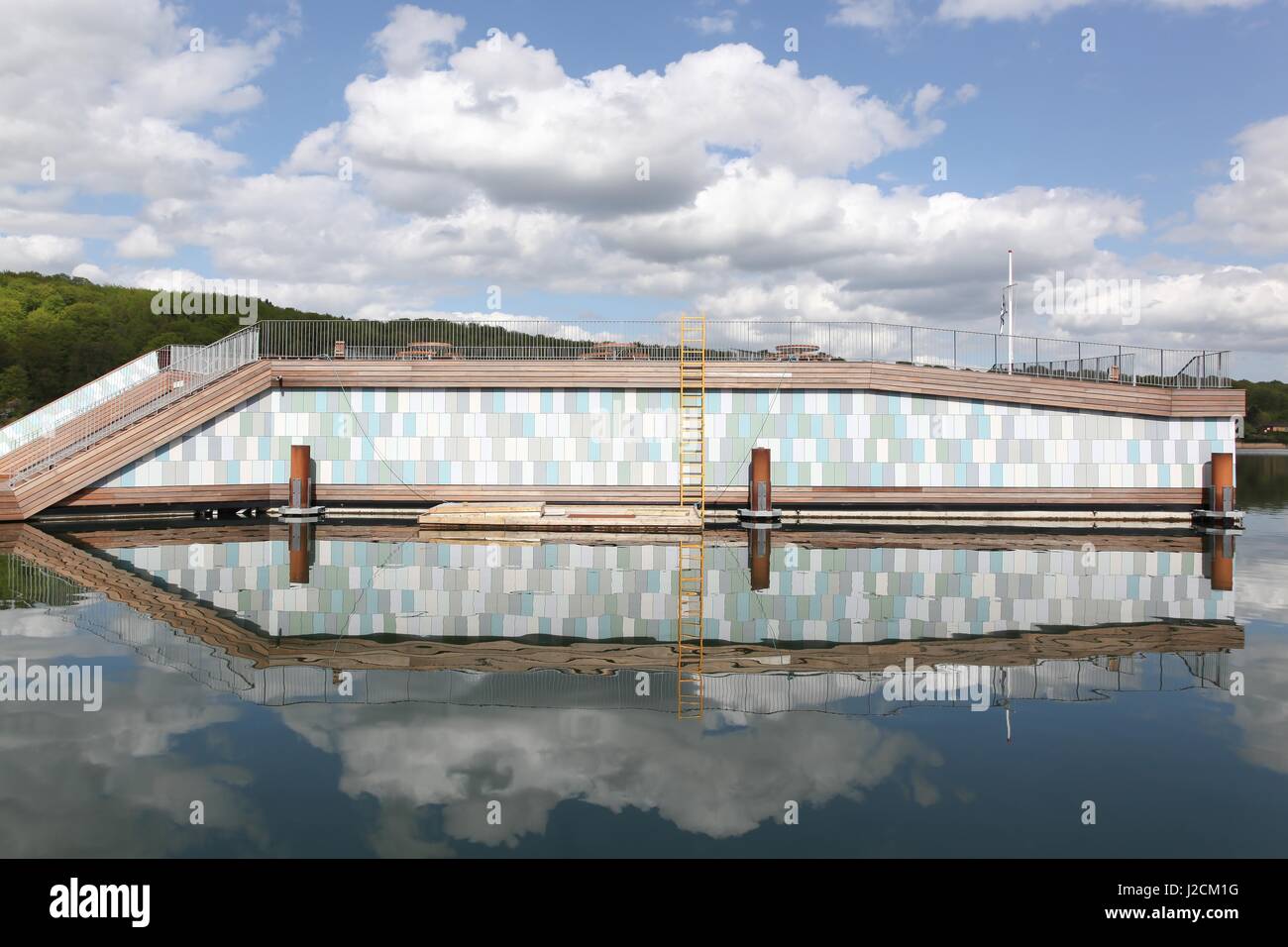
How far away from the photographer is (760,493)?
30.7 meters

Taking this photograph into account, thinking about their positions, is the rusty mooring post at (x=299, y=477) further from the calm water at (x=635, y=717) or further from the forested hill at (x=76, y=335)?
the forested hill at (x=76, y=335)

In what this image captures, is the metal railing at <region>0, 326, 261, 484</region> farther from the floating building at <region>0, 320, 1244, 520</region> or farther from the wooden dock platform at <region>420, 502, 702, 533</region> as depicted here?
the wooden dock platform at <region>420, 502, 702, 533</region>

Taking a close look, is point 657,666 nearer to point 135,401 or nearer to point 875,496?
point 875,496

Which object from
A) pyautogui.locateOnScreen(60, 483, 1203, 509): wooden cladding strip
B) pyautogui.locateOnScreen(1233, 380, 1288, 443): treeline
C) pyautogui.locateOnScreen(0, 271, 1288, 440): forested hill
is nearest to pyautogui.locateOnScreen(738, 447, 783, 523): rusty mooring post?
pyautogui.locateOnScreen(60, 483, 1203, 509): wooden cladding strip

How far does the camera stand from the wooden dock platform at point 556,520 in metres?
28.3

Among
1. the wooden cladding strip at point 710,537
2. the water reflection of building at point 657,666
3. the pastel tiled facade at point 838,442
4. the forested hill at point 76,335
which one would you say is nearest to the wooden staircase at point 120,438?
the pastel tiled facade at point 838,442

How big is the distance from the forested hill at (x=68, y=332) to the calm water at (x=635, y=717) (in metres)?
80.2

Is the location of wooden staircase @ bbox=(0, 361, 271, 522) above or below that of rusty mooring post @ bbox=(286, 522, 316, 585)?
above

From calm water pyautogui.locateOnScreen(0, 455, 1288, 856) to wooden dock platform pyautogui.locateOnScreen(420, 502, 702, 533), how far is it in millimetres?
8650

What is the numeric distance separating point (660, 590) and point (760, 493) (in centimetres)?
1338

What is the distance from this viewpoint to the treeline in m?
132

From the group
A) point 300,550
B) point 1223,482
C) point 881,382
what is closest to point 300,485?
point 300,550

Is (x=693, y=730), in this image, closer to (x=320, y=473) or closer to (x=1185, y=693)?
(x=1185, y=693)

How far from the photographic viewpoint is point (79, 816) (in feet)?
24.3
